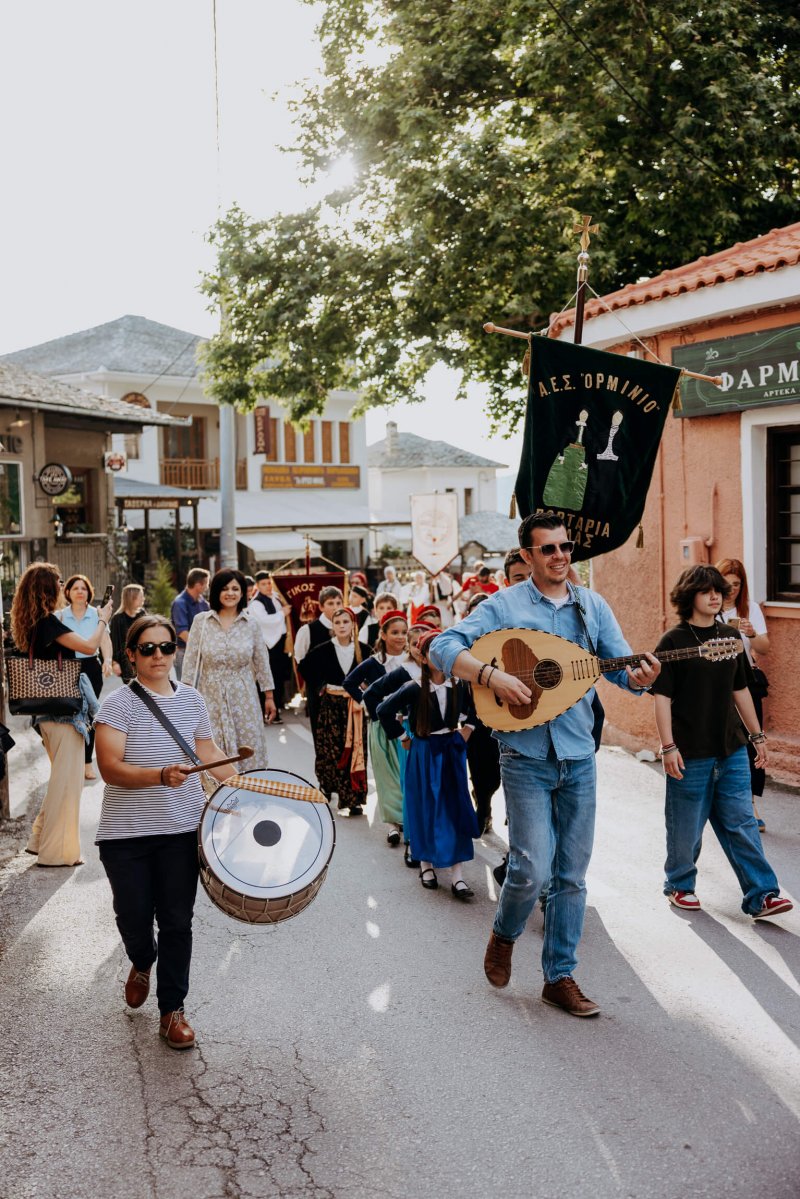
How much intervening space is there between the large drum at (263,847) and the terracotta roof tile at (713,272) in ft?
23.4

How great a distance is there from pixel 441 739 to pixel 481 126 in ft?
47.3

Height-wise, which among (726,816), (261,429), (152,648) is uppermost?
(261,429)

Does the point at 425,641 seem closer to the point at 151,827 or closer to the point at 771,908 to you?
A: the point at 771,908

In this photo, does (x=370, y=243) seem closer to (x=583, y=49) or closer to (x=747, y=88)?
(x=583, y=49)

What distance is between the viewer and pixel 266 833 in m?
4.95

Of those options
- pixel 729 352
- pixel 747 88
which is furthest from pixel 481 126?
pixel 729 352

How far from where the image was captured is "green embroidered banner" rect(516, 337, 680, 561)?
311 inches

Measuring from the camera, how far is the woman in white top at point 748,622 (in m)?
8.28

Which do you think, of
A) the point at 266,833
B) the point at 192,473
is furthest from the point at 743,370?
the point at 192,473

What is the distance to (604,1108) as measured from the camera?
4344 millimetres

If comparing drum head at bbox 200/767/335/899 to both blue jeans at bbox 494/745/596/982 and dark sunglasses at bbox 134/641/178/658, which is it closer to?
dark sunglasses at bbox 134/641/178/658

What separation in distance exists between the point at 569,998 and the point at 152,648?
2305 mm

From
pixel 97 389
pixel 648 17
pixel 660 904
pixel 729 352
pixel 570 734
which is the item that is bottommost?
pixel 660 904

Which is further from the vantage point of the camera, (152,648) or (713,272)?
(713,272)
